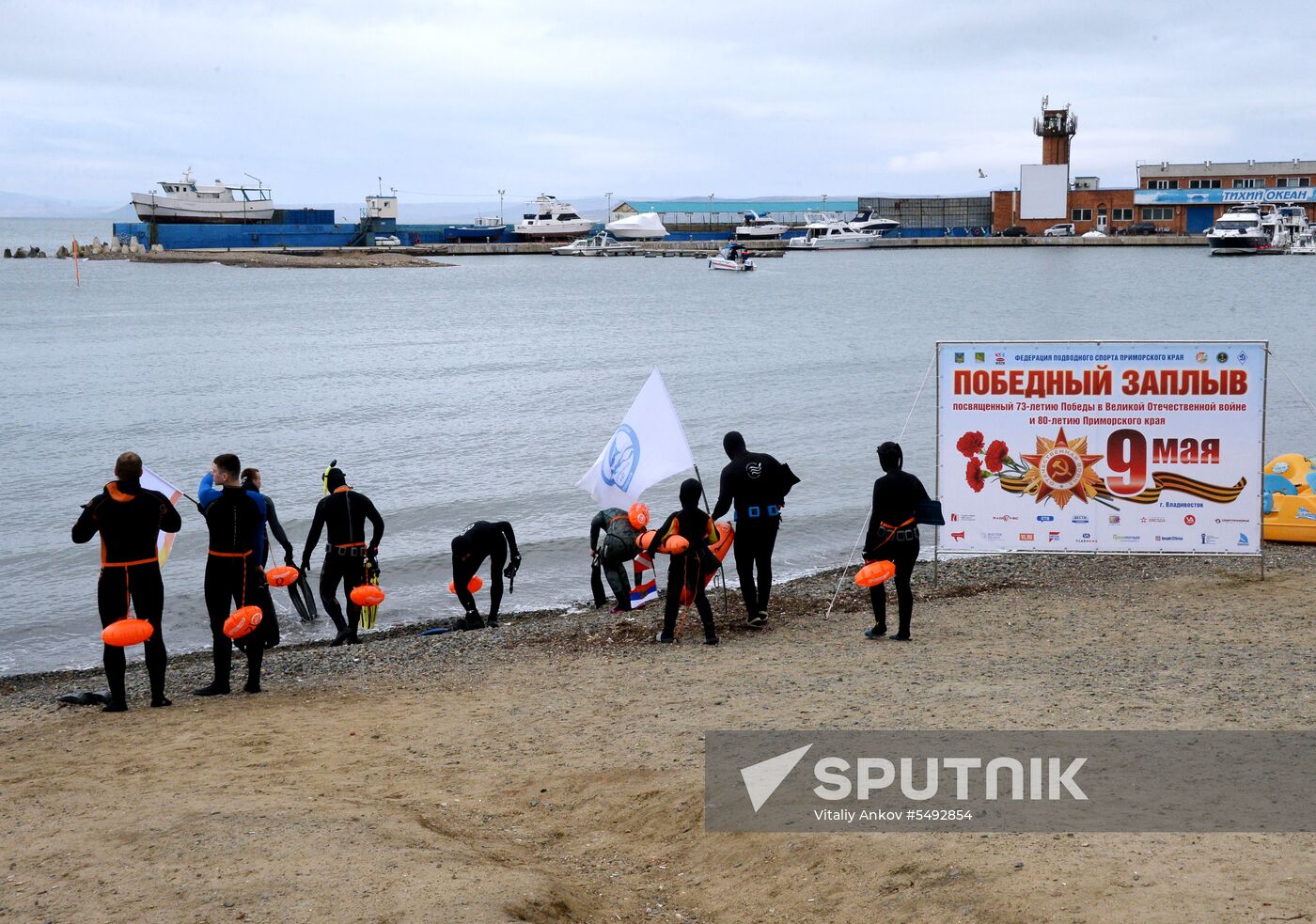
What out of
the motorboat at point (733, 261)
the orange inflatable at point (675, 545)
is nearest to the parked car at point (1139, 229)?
the motorboat at point (733, 261)

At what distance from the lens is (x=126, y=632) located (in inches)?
330

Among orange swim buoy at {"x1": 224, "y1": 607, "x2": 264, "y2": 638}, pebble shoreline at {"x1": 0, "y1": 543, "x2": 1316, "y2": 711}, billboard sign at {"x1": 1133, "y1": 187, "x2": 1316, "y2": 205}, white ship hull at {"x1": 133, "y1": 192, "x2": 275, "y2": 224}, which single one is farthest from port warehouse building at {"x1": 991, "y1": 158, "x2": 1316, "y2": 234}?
orange swim buoy at {"x1": 224, "y1": 607, "x2": 264, "y2": 638}

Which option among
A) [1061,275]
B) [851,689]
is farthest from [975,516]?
[1061,275]

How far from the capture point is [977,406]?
12070 millimetres

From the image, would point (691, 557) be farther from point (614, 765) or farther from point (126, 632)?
point (126, 632)

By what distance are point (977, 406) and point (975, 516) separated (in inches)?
42.5

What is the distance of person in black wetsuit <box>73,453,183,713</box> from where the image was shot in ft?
27.7

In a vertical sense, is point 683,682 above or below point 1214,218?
below

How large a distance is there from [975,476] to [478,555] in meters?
4.89

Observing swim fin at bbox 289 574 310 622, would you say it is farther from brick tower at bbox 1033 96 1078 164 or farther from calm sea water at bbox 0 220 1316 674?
brick tower at bbox 1033 96 1078 164

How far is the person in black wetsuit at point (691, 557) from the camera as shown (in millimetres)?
10133

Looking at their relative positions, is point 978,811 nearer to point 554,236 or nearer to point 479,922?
point 479,922

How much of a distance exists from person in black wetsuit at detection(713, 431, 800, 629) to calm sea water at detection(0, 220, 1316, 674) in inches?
192

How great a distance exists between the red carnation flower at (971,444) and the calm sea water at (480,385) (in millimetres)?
4817
